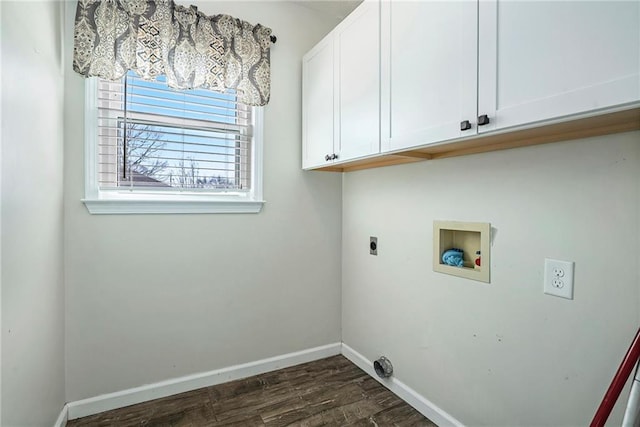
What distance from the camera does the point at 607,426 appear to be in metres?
1.13

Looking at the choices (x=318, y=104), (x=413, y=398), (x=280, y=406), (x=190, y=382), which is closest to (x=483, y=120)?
(x=318, y=104)

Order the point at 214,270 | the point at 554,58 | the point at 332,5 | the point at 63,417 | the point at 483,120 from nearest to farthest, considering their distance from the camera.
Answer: the point at 554,58, the point at 483,120, the point at 63,417, the point at 214,270, the point at 332,5

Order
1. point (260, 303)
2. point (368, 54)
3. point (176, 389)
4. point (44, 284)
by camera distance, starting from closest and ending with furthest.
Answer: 1. point (44, 284)
2. point (368, 54)
3. point (176, 389)
4. point (260, 303)

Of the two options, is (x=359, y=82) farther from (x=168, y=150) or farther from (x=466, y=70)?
(x=168, y=150)

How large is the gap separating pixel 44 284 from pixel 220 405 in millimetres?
1096

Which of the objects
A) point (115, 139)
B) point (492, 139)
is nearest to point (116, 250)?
point (115, 139)

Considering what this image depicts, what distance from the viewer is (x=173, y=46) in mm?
1865

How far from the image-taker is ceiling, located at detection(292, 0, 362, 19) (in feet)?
7.50

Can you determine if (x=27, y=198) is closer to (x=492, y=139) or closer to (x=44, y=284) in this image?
(x=44, y=284)

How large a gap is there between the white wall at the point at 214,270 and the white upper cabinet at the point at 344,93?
18cm

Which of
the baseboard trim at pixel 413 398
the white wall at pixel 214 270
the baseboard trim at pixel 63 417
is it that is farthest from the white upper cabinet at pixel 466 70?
the baseboard trim at pixel 63 417

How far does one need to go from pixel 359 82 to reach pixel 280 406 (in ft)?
6.01

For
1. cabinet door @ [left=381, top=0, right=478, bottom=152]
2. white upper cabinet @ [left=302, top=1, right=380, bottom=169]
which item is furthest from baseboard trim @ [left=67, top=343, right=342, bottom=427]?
cabinet door @ [left=381, top=0, right=478, bottom=152]

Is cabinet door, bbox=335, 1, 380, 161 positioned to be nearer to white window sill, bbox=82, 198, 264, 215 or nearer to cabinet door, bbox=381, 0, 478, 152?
cabinet door, bbox=381, 0, 478, 152
